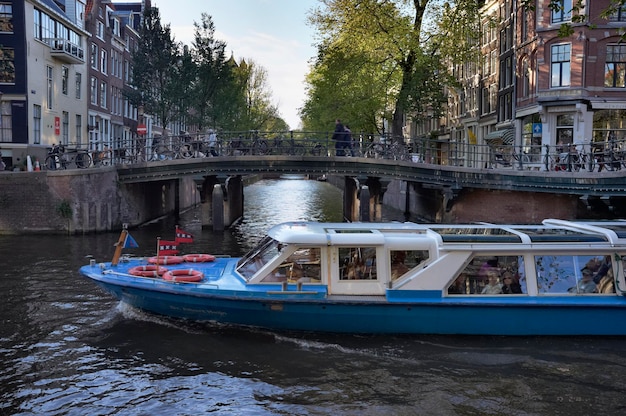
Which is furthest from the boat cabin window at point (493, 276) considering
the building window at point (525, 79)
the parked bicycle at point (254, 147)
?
the building window at point (525, 79)

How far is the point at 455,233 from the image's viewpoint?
11719 millimetres

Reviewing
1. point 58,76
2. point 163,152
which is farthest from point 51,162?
point 58,76

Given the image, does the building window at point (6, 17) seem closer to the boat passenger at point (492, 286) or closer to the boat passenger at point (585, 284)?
the boat passenger at point (492, 286)

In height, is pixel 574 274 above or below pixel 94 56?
below

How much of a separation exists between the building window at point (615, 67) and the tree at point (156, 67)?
A: 2536 cm

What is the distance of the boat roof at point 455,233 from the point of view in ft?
35.7

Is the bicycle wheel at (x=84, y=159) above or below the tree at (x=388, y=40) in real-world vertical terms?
below

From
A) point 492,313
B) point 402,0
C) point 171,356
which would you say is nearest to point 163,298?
point 171,356

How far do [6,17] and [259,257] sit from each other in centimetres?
2746

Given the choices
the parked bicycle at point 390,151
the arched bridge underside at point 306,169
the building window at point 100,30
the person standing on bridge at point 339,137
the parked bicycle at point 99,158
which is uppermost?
the building window at point 100,30

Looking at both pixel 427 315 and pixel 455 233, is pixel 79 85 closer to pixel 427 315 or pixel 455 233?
pixel 455 233

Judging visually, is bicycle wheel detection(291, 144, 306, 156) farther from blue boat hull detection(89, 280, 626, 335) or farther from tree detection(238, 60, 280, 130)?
tree detection(238, 60, 280, 130)

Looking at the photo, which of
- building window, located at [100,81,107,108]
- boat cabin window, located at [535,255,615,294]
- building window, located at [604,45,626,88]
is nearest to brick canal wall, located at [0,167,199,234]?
boat cabin window, located at [535,255,615,294]

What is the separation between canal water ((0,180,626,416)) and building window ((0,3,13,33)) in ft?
79.8
